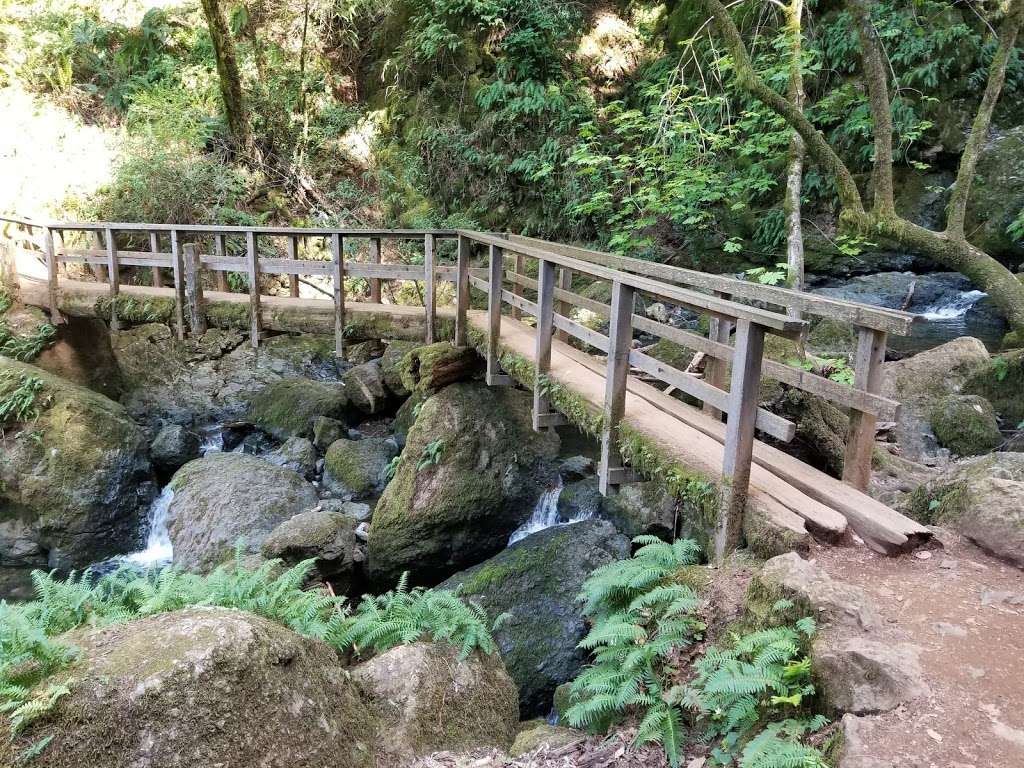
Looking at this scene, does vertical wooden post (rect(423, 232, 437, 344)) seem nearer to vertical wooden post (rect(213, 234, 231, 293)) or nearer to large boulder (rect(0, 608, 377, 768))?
vertical wooden post (rect(213, 234, 231, 293))

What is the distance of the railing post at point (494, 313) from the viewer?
7965 mm

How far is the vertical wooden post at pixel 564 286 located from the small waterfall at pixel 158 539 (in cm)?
609

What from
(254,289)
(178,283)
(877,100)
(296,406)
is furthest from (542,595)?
(178,283)

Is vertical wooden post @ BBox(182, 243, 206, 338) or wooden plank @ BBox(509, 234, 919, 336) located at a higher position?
wooden plank @ BBox(509, 234, 919, 336)

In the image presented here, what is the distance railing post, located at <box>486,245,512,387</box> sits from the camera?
796 centimetres

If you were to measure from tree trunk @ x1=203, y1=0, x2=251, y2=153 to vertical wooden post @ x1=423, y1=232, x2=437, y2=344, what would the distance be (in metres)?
9.08

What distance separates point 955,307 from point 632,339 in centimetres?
838

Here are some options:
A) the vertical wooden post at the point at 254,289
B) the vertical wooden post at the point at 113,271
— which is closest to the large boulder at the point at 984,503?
the vertical wooden post at the point at 254,289

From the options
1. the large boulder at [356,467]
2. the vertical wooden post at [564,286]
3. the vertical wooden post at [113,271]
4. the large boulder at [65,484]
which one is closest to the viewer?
the vertical wooden post at [564,286]

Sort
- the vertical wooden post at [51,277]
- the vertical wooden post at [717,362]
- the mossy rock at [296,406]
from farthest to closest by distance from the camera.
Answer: the mossy rock at [296,406] < the vertical wooden post at [51,277] < the vertical wooden post at [717,362]

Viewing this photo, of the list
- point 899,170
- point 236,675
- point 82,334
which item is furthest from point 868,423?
point 82,334

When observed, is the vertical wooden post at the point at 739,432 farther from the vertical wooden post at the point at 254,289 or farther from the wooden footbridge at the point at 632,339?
the vertical wooden post at the point at 254,289

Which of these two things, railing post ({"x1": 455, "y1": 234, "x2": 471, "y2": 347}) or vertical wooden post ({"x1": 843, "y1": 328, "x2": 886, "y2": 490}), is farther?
railing post ({"x1": 455, "y1": 234, "x2": 471, "y2": 347})

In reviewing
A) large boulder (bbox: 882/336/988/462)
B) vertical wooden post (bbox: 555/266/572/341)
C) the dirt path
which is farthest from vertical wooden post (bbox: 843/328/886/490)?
large boulder (bbox: 882/336/988/462)
